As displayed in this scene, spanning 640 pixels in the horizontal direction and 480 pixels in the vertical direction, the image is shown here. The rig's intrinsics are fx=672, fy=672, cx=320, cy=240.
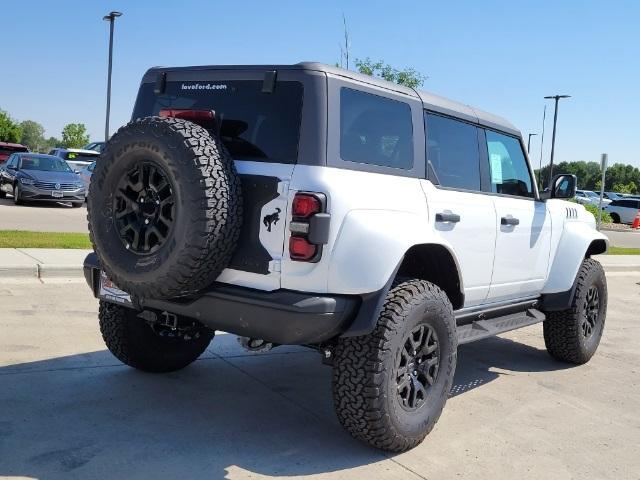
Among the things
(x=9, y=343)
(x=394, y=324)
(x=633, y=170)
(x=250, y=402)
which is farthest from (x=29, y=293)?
(x=633, y=170)

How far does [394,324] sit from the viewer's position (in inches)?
138

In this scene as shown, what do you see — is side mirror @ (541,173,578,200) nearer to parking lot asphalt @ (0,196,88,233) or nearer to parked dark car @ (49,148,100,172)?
parking lot asphalt @ (0,196,88,233)

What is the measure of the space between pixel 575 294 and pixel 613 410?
1.21 metres

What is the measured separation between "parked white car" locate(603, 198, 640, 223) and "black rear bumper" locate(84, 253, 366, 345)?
36.2m

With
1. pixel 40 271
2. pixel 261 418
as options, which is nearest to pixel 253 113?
pixel 261 418

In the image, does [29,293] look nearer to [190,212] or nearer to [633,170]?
[190,212]

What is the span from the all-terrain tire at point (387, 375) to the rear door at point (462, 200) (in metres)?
0.52

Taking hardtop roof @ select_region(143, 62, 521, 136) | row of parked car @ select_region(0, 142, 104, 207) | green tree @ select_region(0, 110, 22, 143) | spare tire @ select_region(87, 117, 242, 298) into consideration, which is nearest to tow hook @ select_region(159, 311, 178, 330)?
spare tire @ select_region(87, 117, 242, 298)

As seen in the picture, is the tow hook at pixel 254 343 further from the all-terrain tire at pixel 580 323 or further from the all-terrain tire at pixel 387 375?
the all-terrain tire at pixel 580 323

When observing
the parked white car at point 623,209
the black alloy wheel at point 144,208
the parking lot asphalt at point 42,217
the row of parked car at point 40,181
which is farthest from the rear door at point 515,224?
the parked white car at point 623,209

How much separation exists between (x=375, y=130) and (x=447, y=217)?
0.71m

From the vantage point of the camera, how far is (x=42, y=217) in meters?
15.7

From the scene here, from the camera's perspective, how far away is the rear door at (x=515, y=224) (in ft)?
15.8

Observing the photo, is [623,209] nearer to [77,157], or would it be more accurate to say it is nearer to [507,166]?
[77,157]
